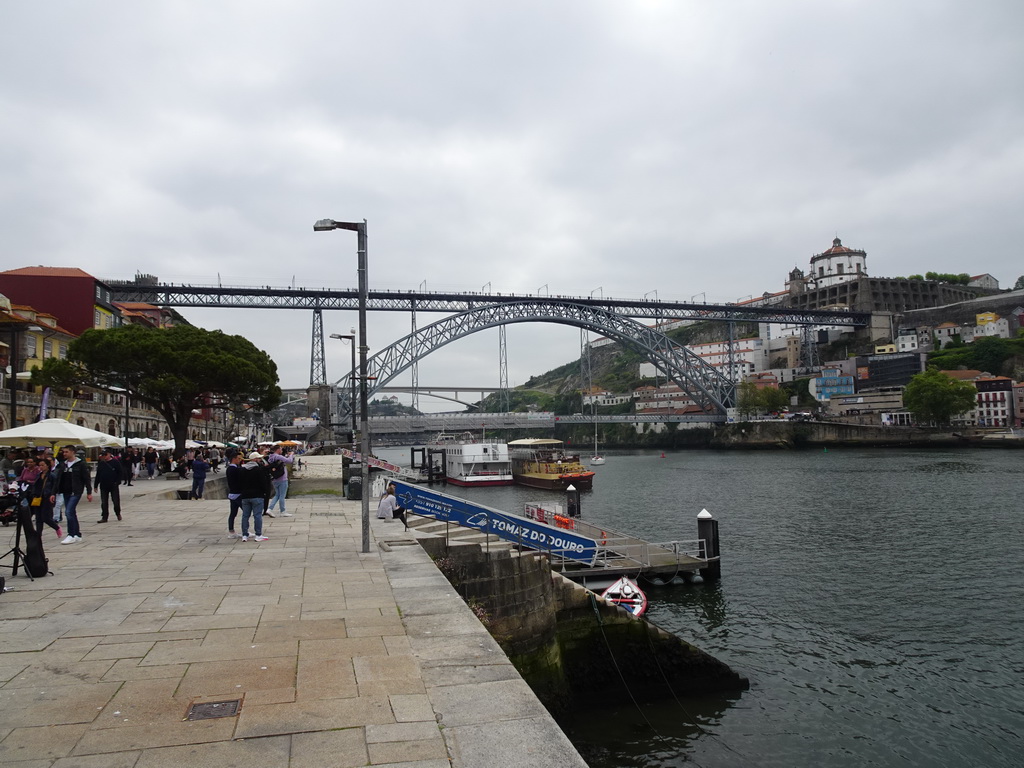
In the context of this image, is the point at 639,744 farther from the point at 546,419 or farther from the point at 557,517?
the point at 546,419

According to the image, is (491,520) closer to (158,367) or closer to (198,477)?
(198,477)

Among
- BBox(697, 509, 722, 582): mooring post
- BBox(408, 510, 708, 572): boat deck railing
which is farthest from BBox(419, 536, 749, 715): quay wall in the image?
BBox(697, 509, 722, 582): mooring post

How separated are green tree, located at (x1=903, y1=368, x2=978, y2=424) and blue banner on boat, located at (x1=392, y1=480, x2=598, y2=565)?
7291 centimetres

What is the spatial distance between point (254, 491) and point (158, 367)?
20.8 metres

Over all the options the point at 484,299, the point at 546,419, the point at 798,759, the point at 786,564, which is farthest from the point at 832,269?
the point at 798,759

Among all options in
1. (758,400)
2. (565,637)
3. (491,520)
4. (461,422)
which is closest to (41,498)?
(491,520)

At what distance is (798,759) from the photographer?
862 cm

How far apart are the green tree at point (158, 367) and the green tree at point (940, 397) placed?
229ft

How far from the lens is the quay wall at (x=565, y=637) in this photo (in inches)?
365

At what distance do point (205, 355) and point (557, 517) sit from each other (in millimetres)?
17580

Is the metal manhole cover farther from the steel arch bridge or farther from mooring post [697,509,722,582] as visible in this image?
the steel arch bridge

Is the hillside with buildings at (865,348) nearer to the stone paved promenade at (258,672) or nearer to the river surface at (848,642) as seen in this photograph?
the river surface at (848,642)

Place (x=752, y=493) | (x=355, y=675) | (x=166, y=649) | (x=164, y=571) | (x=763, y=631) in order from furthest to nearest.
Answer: (x=752, y=493) < (x=763, y=631) < (x=164, y=571) < (x=166, y=649) < (x=355, y=675)

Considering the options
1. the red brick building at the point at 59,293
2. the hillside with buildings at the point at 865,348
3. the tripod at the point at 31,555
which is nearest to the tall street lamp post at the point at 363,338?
the tripod at the point at 31,555
